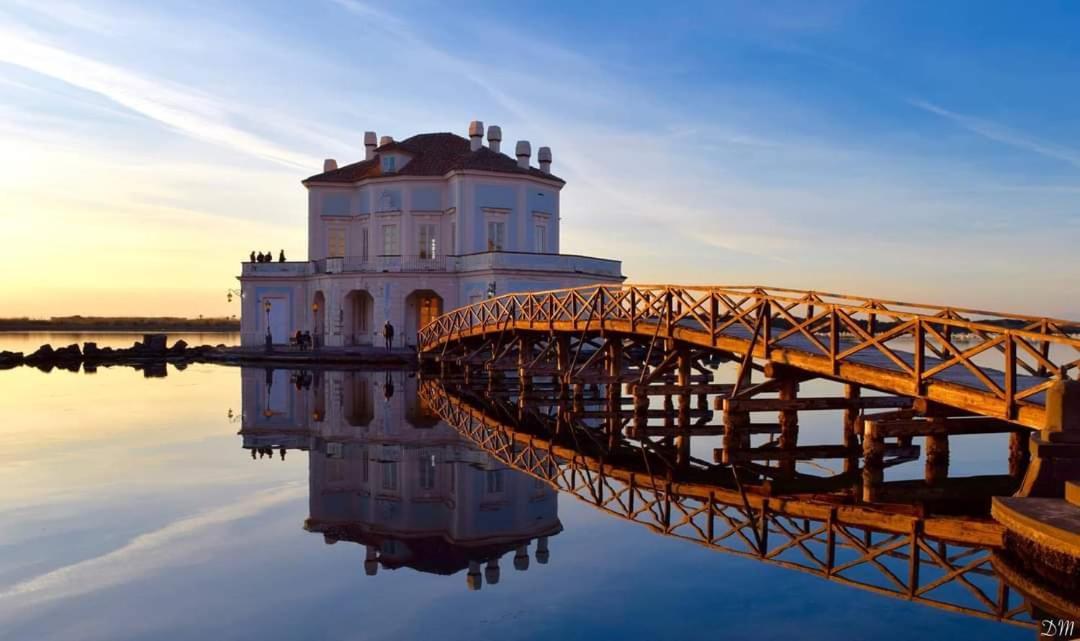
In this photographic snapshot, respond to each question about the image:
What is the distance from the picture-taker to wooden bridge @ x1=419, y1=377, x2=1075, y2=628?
6.90 m

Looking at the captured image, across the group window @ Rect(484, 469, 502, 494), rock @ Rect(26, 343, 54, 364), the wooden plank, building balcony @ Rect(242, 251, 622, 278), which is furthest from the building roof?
window @ Rect(484, 469, 502, 494)

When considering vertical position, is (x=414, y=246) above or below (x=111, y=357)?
above

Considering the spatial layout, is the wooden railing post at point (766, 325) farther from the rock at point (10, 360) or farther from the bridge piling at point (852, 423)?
the rock at point (10, 360)

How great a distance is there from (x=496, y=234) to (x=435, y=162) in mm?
5209

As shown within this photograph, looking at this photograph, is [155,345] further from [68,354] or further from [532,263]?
[532,263]

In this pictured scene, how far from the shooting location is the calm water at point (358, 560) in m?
6.36

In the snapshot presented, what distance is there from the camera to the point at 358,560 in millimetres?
7957

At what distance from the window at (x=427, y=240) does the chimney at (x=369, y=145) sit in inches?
299

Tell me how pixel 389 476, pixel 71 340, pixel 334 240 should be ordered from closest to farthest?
1. pixel 389 476
2. pixel 334 240
3. pixel 71 340

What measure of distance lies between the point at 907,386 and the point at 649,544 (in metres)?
4.76

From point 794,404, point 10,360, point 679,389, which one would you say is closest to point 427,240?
point 10,360

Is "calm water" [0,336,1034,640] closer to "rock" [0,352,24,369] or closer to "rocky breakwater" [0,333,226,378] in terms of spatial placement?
"rocky breakwater" [0,333,226,378]

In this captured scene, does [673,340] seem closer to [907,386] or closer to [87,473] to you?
[907,386]

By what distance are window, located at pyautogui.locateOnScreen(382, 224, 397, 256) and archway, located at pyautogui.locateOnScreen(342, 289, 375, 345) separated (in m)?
2.16
